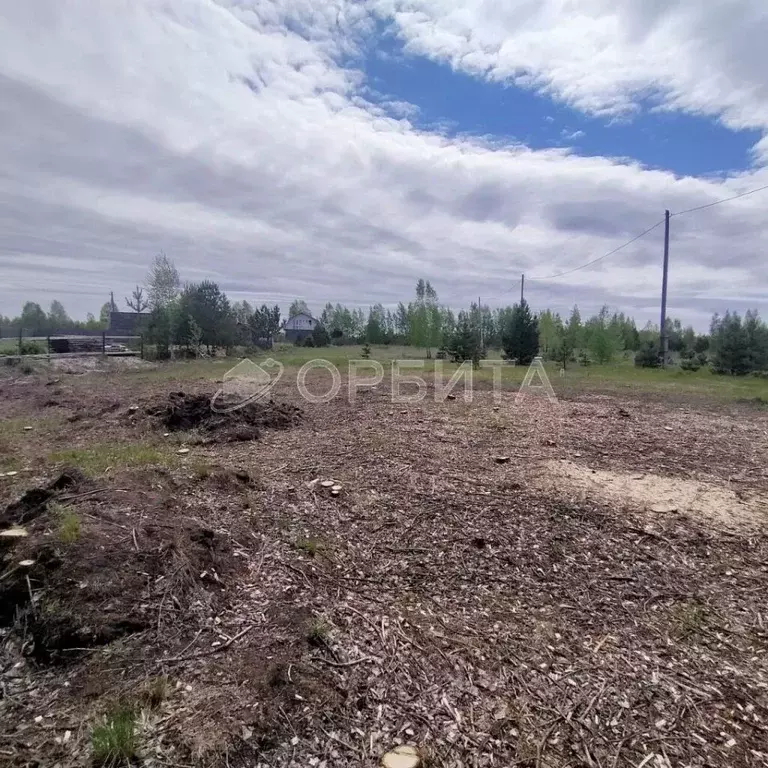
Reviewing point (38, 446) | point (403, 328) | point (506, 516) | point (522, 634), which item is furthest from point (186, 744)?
point (403, 328)

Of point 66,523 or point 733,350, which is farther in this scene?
point 733,350

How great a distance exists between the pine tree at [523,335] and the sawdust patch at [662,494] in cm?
1864

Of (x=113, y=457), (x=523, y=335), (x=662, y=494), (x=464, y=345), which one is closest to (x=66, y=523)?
(x=113, y=457)

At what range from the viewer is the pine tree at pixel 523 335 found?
75.4 feet

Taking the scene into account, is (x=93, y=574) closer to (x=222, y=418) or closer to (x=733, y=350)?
(x=222, y=418)

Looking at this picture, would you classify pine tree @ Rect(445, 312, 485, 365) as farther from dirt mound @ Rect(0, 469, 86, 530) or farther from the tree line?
dirt mound @ Rect(0, 469, 86, 530)

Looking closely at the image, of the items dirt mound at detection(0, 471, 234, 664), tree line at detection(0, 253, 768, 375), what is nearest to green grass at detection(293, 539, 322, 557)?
dirt mound at detection(0, 471, 234, 664)

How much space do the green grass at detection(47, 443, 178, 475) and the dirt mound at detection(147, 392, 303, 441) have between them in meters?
0.97

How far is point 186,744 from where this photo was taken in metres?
1.75

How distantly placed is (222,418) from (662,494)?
20.0 ft

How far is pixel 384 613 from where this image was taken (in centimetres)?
269

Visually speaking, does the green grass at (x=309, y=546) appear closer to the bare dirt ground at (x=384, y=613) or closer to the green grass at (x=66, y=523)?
the bare dirt ground at (x=384, y=613)

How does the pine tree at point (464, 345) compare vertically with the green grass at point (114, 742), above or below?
above

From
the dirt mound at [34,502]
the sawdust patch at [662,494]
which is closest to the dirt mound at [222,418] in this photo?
the dirt mound at [34,502]
